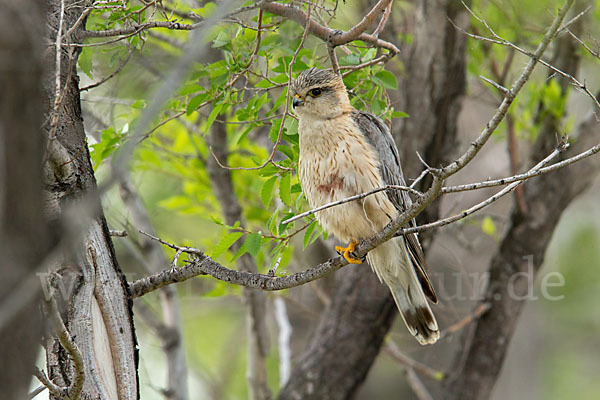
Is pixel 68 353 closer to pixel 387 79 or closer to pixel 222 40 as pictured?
pixel 222 40

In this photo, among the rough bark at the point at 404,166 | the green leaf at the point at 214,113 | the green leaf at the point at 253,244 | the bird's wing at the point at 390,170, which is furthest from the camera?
the rough bark at the point at 404,166

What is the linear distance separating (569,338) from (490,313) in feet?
24.8

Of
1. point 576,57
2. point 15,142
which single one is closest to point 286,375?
point 576,57

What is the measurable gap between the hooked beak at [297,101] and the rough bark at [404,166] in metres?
1.41

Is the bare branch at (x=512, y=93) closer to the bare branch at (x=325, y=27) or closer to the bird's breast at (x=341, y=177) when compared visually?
the bare branch at (x=325, y=27)

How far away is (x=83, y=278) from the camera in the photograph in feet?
7.74

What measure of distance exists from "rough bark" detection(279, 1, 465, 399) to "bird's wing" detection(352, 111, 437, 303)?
1.15 meters

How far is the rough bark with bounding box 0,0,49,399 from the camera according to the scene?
4.17ft

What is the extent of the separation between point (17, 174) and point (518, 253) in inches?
175

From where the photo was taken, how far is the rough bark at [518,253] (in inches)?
197

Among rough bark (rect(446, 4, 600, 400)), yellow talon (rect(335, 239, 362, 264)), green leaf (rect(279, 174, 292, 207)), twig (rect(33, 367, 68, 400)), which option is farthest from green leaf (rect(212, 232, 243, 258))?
rough bark (rect(446, 4, 600, 400))

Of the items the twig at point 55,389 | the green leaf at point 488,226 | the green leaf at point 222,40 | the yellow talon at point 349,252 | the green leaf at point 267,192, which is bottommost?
the twig at point 55,389

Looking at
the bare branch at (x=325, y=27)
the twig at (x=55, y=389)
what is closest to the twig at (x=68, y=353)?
the twig at (x=55, y=389)

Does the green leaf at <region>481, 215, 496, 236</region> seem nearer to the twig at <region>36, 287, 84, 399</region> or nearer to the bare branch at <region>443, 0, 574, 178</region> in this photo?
the bare branch at <region>443, 0, 574, 178</region>
